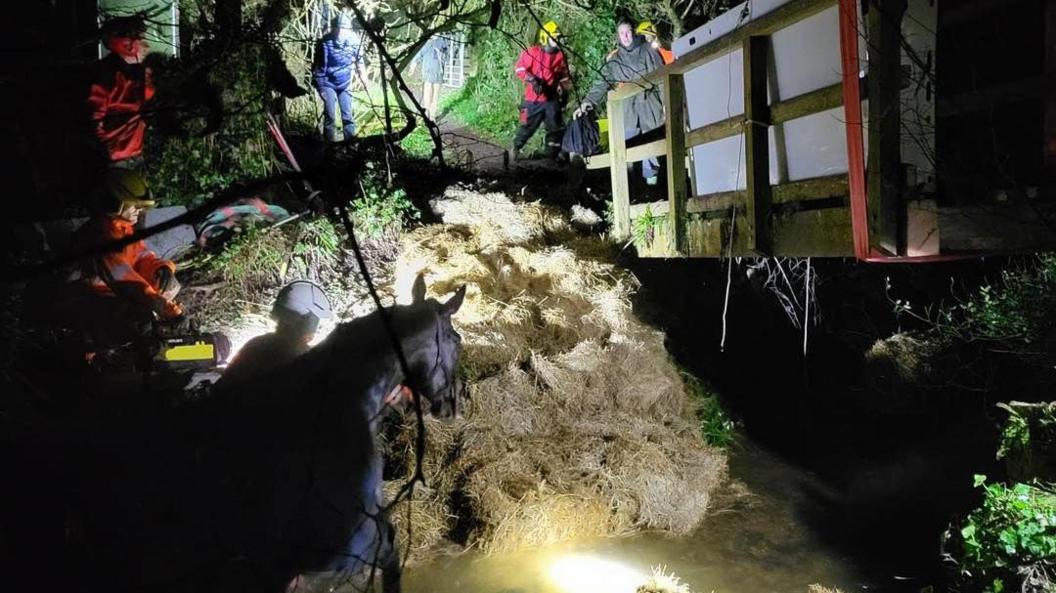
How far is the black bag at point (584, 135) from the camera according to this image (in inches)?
388

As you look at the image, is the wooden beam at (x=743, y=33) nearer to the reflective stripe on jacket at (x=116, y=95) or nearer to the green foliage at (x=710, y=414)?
the green foliage at (x=710, y=414)

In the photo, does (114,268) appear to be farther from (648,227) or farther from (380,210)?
(648,227)

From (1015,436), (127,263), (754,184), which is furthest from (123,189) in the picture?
(1015,436)

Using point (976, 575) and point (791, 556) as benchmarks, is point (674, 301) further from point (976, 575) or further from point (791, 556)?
point (976, 575)

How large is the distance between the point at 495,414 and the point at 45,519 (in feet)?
13.4

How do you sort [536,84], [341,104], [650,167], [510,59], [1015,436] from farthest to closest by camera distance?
[510,59] < [536,84] < [341,104] < [650,167] < [1015,436]

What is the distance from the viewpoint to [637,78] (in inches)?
336

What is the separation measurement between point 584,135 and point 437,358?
6.56m

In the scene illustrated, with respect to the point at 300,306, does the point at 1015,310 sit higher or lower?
Result: lower

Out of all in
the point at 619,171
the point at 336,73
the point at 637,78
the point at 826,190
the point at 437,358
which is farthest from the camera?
the point at 336,73

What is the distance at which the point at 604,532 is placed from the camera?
686 centimetres

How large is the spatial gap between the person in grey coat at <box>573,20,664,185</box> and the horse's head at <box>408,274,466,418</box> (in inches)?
199

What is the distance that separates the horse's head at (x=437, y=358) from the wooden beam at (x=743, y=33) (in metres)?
3.47

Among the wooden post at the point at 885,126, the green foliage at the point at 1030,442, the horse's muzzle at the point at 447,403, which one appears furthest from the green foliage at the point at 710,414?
the horse's muzzle at the point at 447,403
